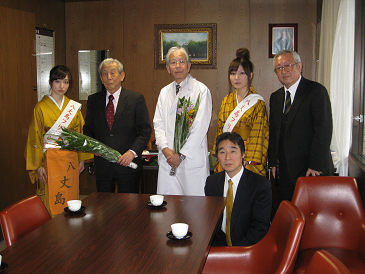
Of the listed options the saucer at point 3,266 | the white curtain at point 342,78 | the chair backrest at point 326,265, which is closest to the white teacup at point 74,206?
the saucer at point 3,266

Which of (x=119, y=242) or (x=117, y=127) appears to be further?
(x=117, y=127)

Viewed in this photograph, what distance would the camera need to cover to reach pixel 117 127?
2.67 m

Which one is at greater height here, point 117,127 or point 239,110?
point 239,110

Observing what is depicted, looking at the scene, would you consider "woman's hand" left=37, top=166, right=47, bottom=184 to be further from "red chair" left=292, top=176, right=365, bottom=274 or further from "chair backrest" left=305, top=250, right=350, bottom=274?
"chair backrest" left=305, top=250, right=350, bottom=274

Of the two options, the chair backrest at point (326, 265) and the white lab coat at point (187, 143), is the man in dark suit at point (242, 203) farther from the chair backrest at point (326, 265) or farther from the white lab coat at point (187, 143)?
the chair backrest at point (326, 265)

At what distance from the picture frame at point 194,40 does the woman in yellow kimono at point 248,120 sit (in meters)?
2.14

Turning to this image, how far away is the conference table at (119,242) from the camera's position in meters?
1.10

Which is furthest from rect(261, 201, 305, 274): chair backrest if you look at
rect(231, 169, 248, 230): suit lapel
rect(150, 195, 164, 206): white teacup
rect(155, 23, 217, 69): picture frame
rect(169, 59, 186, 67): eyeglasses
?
rect(155, 23, 217, 69): picture frame

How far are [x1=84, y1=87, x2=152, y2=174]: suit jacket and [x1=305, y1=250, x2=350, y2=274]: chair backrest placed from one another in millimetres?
1770

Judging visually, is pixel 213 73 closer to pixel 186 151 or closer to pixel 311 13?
pixel 311 13

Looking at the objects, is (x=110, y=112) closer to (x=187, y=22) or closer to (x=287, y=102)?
(x=287, y=102)

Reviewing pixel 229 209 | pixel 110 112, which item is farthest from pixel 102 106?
pixel 229 209

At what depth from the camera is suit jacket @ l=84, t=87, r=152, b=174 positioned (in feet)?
8.71

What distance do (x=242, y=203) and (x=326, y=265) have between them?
0.95 metres
